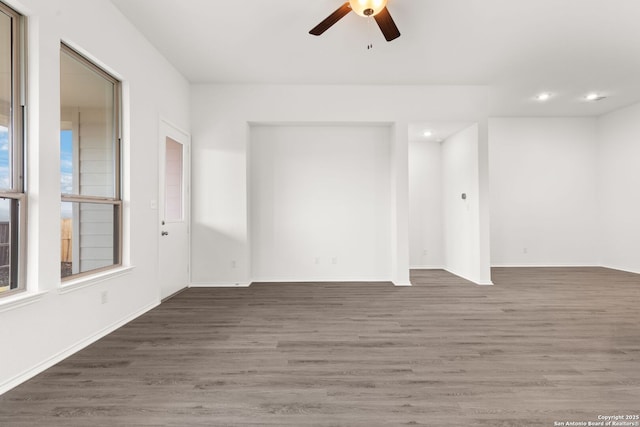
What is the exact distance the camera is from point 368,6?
282 cm

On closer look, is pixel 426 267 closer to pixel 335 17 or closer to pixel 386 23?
pixel 386 23

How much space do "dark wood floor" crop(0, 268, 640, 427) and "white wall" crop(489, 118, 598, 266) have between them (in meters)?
2.80

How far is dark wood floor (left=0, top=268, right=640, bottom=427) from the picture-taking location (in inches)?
72.9

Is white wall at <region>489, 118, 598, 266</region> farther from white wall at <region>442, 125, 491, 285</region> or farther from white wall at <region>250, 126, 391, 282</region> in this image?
white wall at <region>250, 126, 391, 282</region>

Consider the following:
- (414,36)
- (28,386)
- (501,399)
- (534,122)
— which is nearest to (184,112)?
(414,36)

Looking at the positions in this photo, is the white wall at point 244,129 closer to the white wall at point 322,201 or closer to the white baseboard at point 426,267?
the white wall at point 322,201

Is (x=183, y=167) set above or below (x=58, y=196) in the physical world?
above

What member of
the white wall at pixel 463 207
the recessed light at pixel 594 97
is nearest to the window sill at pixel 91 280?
the white wall at pixel 463 207

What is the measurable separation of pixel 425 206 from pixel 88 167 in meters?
5.56

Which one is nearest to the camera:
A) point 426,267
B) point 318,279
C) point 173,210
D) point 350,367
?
point 350,367

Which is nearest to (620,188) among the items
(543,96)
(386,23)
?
(543,96)

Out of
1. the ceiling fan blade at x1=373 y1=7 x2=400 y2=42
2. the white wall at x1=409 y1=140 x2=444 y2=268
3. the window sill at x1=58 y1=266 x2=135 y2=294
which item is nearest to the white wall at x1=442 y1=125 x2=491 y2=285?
the white wall at x1=409 y1=140 x2=444 y2=268

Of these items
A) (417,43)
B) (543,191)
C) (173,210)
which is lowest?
(173,210)

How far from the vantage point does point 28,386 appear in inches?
84.0
